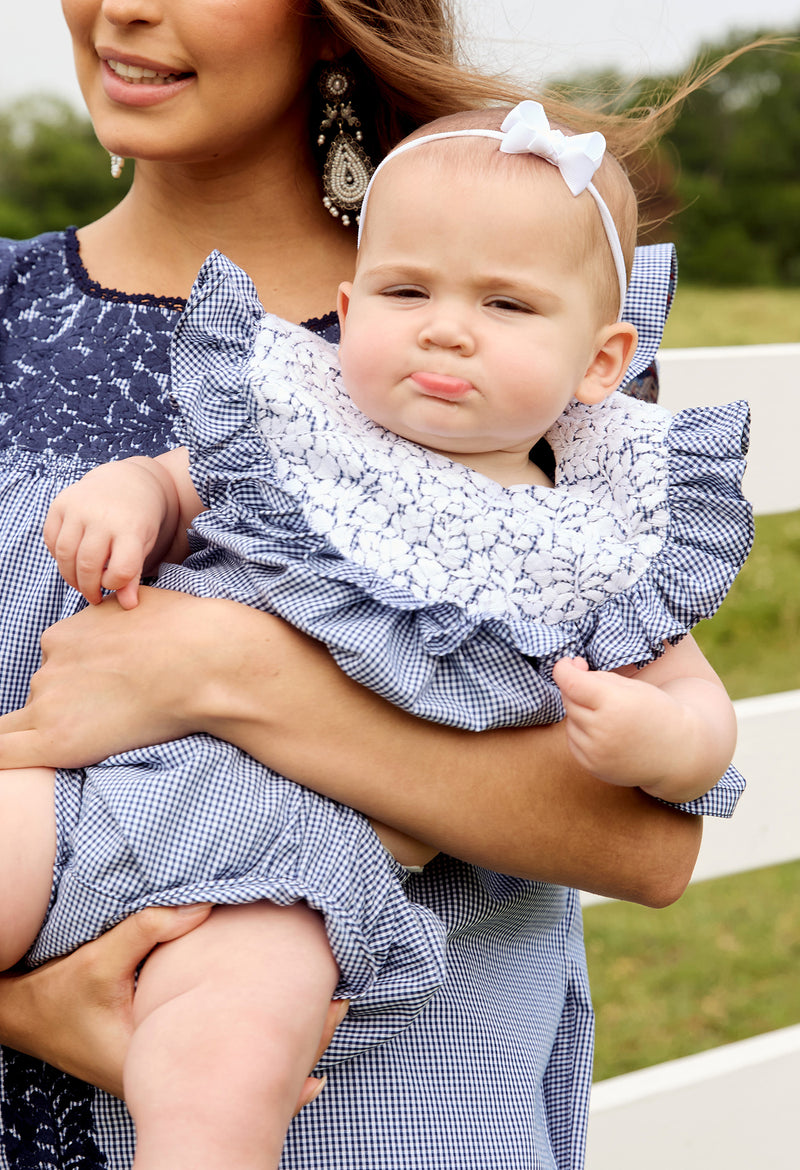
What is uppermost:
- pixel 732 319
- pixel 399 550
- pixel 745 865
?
pixel 399 550

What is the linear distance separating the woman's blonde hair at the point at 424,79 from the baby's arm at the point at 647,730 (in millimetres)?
820

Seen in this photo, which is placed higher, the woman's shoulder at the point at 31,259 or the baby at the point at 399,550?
the woman's shoulder at the point at 31,259

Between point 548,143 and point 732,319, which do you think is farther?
point 732,319

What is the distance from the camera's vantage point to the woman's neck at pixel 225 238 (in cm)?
166

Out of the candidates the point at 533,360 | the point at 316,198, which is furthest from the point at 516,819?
the point at 316,198

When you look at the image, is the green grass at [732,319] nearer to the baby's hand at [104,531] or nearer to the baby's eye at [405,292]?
the baby's eye at [405,292]

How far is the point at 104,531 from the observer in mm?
1214

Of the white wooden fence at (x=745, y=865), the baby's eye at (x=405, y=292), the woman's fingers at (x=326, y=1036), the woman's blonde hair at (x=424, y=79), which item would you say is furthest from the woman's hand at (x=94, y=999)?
the white wooden fence at (x=745, y=865)

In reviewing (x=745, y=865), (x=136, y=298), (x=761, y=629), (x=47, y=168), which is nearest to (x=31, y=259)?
(x=136, y=298)

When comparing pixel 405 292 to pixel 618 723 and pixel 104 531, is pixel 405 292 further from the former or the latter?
pixel 618 723

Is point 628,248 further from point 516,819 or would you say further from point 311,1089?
point 311,1089

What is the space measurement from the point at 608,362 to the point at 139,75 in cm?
68

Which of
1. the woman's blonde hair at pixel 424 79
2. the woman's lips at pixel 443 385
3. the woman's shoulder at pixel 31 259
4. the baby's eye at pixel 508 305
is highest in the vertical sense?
the woman's blonde hair at pixel 424 79

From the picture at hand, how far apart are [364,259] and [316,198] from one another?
43cm
